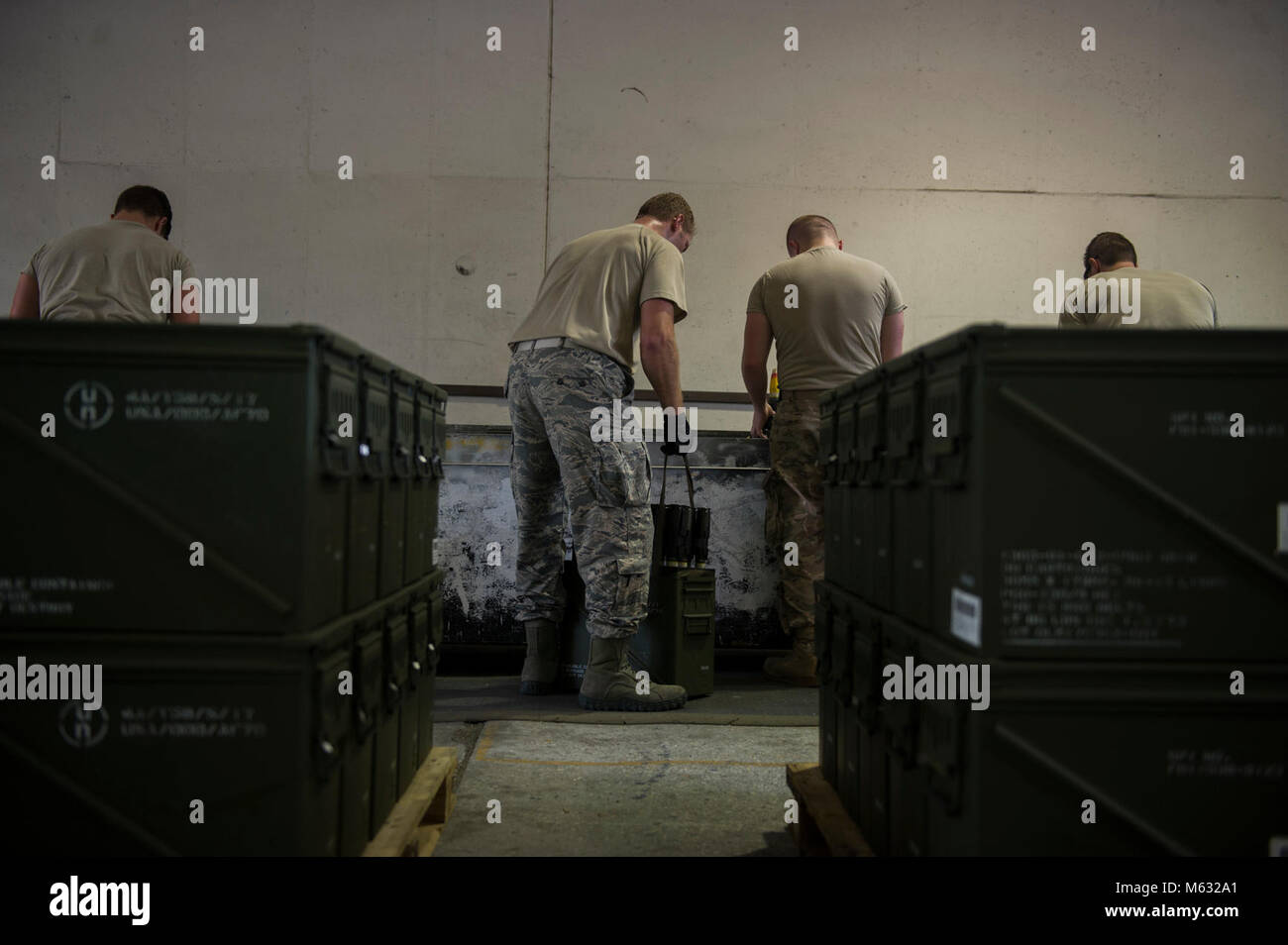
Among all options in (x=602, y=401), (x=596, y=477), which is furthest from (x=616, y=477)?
(x=602, y=401)

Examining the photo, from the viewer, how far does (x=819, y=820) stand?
215 centimetres

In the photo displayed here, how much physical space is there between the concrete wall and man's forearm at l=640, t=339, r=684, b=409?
1969 mm

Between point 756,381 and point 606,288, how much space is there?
1.12 metres

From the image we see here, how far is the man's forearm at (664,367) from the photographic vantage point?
146 inches

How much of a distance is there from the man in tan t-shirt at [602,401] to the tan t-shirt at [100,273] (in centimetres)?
137

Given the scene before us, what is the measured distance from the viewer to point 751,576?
4848 millimetres

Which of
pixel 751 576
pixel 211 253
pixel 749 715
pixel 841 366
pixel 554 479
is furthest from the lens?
pixel 211 253

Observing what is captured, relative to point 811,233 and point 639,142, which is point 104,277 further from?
point 639,142

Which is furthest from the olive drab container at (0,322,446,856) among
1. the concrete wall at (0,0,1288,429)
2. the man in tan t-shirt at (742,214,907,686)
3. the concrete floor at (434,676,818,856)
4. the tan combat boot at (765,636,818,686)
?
the concrete wall at (0,0,1288,429)

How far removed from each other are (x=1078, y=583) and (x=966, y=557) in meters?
0.17

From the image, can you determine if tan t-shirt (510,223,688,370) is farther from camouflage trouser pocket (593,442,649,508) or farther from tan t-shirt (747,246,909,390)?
tan t-shirt (747,246,909,390)

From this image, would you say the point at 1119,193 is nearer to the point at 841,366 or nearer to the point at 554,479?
the point at 841,366

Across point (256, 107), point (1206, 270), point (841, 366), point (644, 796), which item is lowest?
point (644, 796)
